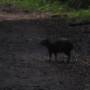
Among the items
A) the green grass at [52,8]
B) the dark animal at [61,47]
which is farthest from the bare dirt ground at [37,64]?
the green grass at [52,8]

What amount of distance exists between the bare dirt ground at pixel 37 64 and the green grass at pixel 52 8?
3794 millimetres

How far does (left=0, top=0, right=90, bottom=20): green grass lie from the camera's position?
24.2 meters

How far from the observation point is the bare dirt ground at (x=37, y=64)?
10337 millimetres

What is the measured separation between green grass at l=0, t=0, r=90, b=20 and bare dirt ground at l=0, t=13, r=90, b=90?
12.4ft

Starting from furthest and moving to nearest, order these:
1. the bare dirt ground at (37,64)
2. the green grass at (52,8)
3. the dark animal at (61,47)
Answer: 1. the green grass at (52,8)
2. the dark animal at (61,47)
3. the bare dirt ground at (37,64)

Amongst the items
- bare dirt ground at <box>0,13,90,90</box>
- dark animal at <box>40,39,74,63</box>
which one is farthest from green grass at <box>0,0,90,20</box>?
dark animal at <box>40,39,74,63</box>

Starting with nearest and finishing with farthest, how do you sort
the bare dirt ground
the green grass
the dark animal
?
the bare dirt ground, the dark animal, the green grass

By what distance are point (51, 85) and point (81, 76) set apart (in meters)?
1.20

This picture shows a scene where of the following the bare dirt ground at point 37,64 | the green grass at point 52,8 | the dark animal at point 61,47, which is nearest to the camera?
the bare dirt ground at point 37,64

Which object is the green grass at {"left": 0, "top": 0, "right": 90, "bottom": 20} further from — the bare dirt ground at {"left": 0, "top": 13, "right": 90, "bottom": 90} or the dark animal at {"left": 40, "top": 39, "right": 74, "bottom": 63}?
the dark animal at {"left": 40, "top": 39, "right": 74, "bottom": 63}

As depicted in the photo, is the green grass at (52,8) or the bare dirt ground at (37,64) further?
the green grass at (52,8)

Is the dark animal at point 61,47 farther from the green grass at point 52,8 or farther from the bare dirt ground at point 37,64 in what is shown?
the green grass at point 52,8

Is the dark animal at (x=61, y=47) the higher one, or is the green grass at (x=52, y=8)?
the dark animal at (x=61, y=47)

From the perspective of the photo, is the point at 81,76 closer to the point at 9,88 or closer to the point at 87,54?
the point at 9,88
